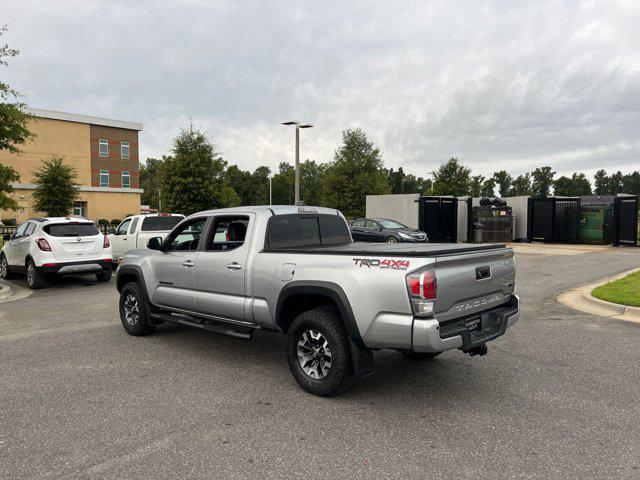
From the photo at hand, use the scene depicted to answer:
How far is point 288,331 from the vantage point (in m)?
4.87

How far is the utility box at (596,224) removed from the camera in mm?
24219

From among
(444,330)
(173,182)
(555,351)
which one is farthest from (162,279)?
(173,182)

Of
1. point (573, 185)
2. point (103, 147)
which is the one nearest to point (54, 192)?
point (103, 147)

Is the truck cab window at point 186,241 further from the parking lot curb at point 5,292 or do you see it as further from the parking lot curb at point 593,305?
the parking lot curb at point 593,305

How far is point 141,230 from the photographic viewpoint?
14.1 meters

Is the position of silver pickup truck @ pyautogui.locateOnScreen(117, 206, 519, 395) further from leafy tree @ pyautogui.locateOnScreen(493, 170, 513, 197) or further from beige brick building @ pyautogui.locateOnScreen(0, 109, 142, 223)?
leafy tree @ pyautogui.locateOnScreen(493, 170, 513, 197)

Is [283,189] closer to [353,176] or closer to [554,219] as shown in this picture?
[353,176]

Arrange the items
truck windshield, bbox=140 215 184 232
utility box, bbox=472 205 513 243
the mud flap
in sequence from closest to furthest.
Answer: the mud flap, truck windshield, bbox=140 215 184 232, utility box, bbox=472 205 513 243

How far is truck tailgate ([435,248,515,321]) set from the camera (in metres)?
4.05

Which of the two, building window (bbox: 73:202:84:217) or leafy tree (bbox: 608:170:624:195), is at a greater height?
leafy tree (bbox: 608:170:624:195)

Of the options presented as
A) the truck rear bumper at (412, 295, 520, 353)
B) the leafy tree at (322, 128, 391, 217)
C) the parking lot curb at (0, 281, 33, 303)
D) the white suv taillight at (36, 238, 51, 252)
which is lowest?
the parking lot curb at (0, 281, 33, 303)

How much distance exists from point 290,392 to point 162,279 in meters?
2.62

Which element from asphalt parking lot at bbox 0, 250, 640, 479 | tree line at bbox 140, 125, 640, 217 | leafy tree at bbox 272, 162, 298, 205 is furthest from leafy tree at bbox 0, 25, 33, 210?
leafy tree at bbox 272, 162, 298, 205

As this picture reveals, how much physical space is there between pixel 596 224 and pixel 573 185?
13622cm
